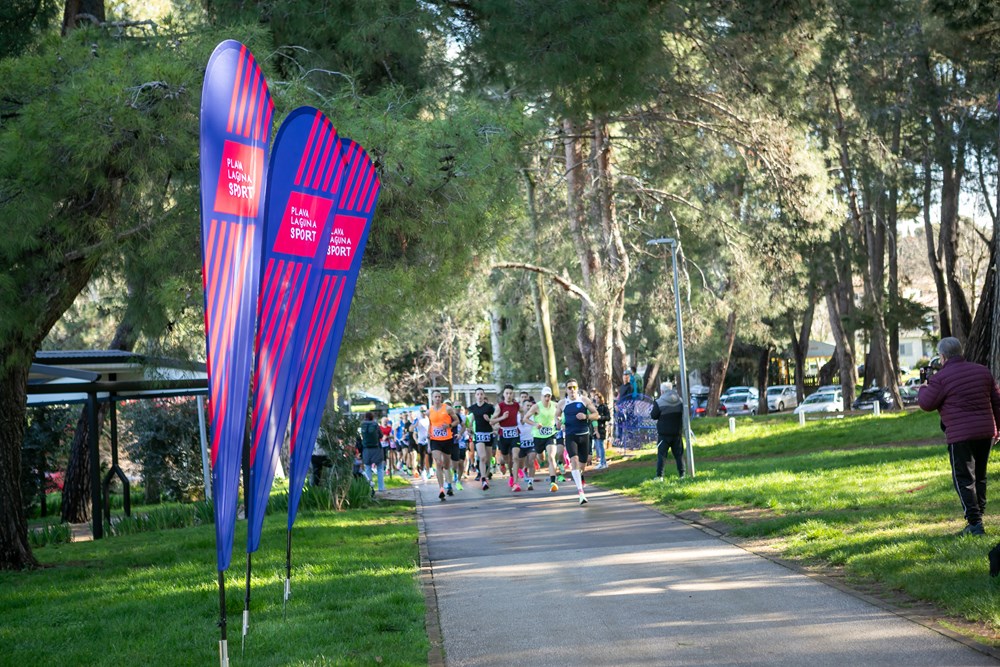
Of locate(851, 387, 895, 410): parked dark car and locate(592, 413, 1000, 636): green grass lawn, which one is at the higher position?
locate(851, 387, 895, 410): parked dark car

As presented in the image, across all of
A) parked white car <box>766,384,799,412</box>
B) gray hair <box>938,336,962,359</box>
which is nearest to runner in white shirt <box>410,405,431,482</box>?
gray hair <box>938,336,962,359</box>

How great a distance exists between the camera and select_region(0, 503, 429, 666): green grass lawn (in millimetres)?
7191

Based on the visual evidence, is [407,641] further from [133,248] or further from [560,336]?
[560,336]

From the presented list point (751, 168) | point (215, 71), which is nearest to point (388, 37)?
point (215, 71)

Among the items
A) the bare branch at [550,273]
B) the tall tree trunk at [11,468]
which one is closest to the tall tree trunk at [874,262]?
the bare branch at [550,273]

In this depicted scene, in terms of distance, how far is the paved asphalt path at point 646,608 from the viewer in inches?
254

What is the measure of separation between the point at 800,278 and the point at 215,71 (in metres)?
29.7

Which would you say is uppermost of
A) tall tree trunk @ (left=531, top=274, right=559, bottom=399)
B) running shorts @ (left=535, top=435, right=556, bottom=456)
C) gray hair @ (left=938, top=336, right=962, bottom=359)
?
tall tree trunk @ (left=531, top=274, right=559, bottom=399)

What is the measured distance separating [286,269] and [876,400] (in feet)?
99.8

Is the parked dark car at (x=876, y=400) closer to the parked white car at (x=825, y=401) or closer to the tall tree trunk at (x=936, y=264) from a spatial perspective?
the tall tree trunk at (x=936, y=264)

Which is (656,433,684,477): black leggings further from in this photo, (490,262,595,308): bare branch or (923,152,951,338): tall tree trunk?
(923,152,951,338): tall tree trunk

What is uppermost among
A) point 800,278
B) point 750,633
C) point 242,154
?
point 800,278

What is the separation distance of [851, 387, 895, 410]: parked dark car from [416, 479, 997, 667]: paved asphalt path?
83.1ft

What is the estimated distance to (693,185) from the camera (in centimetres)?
2883
